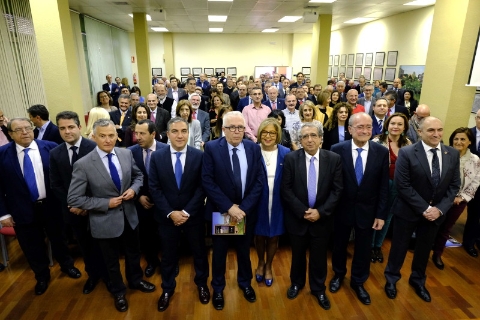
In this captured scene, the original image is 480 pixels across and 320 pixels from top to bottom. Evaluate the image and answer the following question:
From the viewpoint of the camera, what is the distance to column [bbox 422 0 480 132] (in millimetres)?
4387

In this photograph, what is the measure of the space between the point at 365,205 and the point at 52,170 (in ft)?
9.37

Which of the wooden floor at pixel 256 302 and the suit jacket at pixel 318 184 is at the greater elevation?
the suit jacket at pixel 318 184

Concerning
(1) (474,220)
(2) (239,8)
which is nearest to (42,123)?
(1) (474,220)

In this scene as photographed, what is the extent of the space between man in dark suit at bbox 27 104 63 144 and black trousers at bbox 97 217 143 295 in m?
1.78

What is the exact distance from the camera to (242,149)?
267cm

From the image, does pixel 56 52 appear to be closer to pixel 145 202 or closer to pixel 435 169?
pixel 145 202

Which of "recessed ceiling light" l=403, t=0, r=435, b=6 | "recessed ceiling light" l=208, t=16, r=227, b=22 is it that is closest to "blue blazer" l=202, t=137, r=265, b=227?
"recessed ceiling light" l=403, t=0, r=435, b=6

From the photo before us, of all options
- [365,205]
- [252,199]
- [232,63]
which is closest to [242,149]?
[252,199]

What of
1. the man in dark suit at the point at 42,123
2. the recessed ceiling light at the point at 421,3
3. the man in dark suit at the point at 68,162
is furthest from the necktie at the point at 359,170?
the recessed ceiling light at the point at 421,3

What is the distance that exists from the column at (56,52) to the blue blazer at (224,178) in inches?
142

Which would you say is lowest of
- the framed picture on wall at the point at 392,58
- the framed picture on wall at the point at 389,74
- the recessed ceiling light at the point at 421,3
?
the framed picture on wall at the point at 389,74

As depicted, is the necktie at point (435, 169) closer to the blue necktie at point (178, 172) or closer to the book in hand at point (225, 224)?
the book in hand at point (225, 224)

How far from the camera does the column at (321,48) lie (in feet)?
33.6

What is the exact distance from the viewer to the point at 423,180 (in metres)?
2.70
